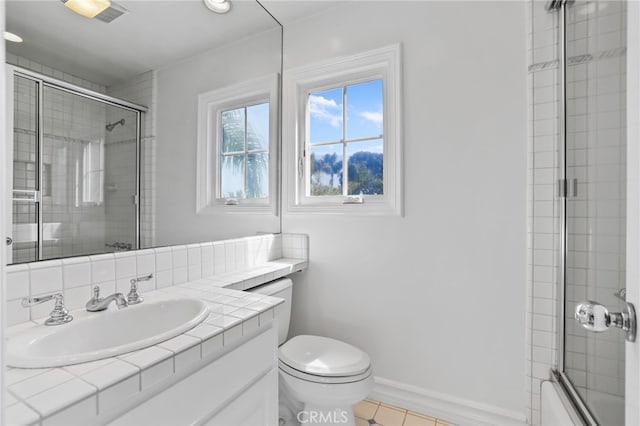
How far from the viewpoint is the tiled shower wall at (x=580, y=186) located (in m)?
0.86

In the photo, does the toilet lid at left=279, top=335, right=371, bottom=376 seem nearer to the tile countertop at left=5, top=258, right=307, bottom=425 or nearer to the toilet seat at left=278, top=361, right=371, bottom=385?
the toilet seat at left=278, top=361, right=371, bottom=385

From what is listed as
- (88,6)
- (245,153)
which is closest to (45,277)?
(88,6)

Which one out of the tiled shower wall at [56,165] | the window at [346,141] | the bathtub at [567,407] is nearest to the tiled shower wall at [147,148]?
the tiled shower wall at [56,165]

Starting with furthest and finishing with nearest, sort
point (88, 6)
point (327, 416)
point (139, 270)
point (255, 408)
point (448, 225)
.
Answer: point (448, 225), point (327, 416), point (139, 270), point (88, 6), point (255, 408)

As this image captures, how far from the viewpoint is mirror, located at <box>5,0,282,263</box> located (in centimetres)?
91

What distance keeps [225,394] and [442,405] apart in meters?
1.19

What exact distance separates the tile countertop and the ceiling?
31.8 inches

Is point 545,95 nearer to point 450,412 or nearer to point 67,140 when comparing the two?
point 450,412

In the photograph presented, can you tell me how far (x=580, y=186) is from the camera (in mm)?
1158

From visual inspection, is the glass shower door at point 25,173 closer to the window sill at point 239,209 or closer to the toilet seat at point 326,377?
the window sill at point 239,209

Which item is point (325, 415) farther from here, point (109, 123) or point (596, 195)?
point (109, 123)

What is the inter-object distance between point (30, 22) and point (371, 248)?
1.57m

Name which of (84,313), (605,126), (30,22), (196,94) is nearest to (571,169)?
(605,126)

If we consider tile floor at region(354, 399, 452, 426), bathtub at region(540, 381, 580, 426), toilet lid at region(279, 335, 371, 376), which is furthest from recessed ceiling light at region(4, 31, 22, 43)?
bathtub at region(540, 381, 580, 426)
